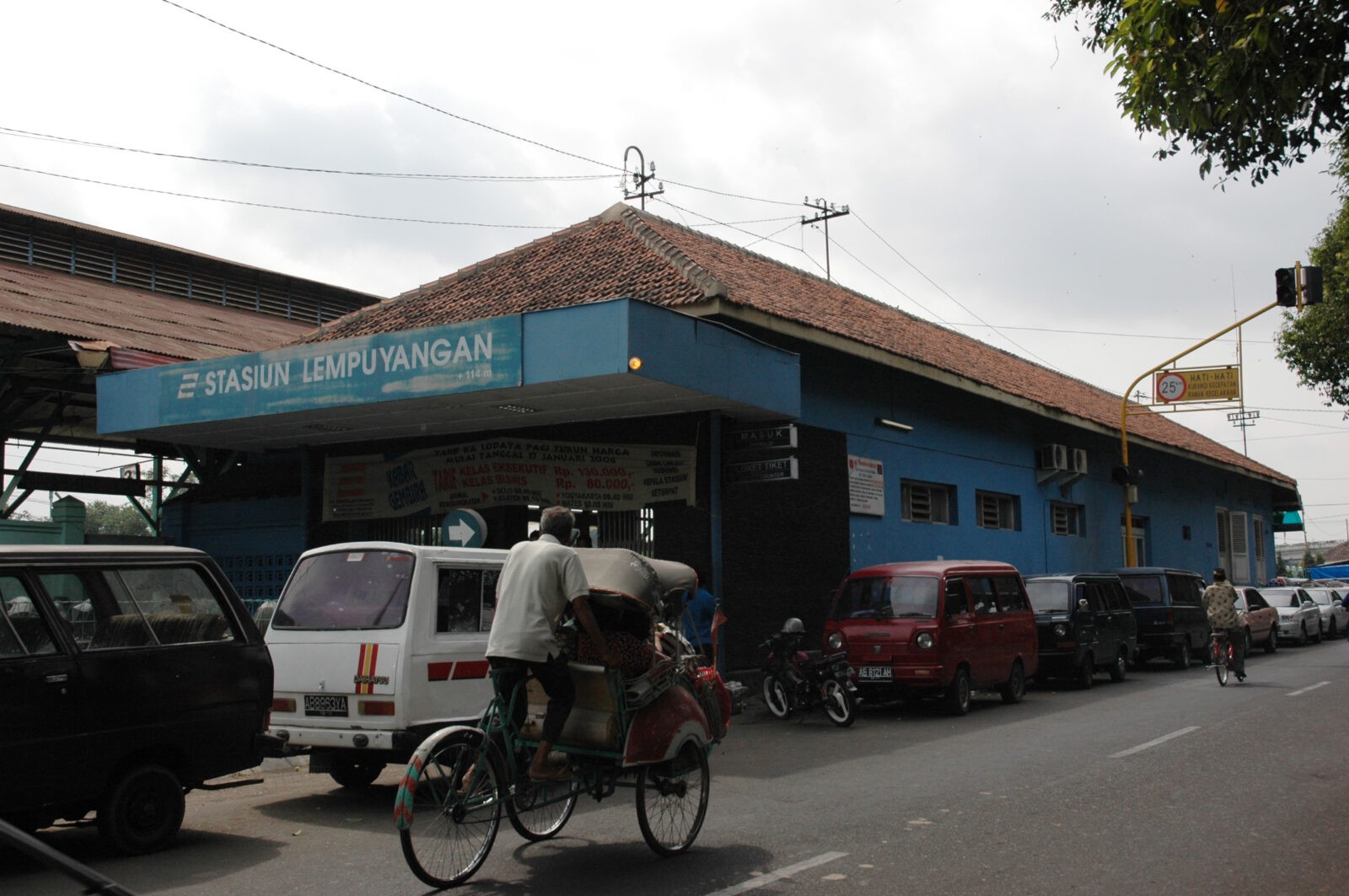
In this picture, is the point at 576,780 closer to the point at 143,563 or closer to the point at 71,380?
the point at 143,563

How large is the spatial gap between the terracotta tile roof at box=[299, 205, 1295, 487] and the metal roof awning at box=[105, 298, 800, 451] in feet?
4.26

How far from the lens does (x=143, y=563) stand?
7570 mm

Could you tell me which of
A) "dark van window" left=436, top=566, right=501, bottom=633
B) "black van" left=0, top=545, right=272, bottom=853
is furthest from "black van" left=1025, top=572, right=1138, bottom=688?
"black van" left=0, top=545, right=272, bottom=853

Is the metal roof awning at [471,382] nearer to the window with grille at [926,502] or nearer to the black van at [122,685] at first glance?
the black van at [122,685]

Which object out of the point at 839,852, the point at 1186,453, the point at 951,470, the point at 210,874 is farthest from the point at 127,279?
the point at 1186,453

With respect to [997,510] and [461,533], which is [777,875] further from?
[997,510]

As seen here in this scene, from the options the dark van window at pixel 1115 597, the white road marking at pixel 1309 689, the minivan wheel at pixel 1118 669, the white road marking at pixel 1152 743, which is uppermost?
the dark van window at pixel 1115 597

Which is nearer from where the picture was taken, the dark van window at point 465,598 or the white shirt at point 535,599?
the white shirt at point 535,599

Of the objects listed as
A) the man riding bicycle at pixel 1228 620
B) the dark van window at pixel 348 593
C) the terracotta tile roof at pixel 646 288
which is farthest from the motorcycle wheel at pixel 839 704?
the man riding bicycle at pixel 1228 620

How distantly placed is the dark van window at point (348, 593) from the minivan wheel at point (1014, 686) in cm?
952

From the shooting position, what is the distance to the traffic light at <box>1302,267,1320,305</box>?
18.1 meters

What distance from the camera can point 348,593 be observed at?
9.25 metres

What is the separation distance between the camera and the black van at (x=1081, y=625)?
699 inches

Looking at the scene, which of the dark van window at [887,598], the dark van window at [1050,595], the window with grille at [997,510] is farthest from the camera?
the window with grille at [997,510]
